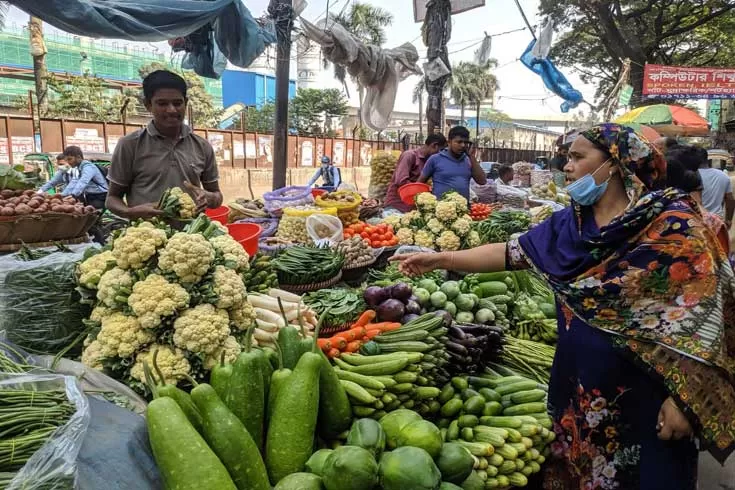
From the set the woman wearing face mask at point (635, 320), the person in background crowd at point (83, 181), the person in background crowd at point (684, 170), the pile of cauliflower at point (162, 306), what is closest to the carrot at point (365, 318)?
the pile of cauliflower at point (162, 306)

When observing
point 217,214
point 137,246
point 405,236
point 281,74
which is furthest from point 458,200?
point 137,246

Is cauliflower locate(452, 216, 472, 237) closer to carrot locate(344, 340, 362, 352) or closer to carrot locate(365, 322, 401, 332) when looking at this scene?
carrot locate(365, 322, 401, 332)

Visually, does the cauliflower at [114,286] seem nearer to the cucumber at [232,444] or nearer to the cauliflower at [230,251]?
the cauliflower at [230,251]

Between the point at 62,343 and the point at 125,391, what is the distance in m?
0.55

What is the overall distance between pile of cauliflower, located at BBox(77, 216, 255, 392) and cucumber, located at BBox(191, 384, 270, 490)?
0.31m

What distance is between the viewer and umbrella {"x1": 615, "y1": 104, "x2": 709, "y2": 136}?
1208 centimetres

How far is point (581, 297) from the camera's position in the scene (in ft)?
6.50

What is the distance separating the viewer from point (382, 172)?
349 inches

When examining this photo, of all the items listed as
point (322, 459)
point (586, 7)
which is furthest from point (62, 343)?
point (586, 7)

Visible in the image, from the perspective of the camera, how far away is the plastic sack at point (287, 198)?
5496 millimetres

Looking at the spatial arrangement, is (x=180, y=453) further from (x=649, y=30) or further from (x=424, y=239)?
(x=649, y=30)

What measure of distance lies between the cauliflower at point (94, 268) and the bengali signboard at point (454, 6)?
8.18m

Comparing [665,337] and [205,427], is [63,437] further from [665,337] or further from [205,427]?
[665,337]

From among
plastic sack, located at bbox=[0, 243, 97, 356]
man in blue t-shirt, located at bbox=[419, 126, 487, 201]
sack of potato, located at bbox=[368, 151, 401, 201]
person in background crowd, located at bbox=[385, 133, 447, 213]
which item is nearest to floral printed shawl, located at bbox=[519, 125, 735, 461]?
plastic sack, located at bbox=[0, 243, 97, 356]
